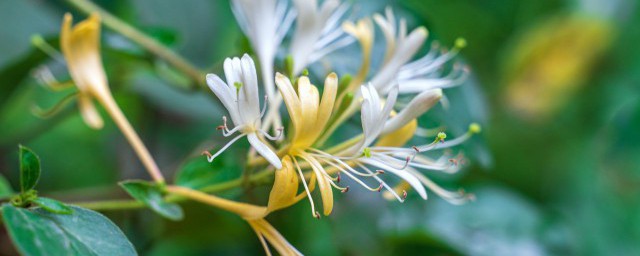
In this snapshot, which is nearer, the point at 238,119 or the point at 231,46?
the point at 238,119

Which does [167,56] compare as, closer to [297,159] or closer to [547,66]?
[297,159]

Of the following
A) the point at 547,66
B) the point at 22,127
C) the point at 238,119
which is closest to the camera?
the point at 238,119

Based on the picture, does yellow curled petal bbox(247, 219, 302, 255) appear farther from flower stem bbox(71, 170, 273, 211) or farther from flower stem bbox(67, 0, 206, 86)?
Answer: flower stem bbox(67, 0, 206, 86)

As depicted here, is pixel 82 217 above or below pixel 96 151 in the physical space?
below

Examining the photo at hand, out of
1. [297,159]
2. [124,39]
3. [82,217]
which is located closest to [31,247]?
[82,217]

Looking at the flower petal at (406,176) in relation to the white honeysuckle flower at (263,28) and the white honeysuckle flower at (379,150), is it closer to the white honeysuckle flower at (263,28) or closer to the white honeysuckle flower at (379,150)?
the white honeysuckle flower at (379,150)

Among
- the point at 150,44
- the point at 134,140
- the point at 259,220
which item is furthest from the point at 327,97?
the point at 150,44
